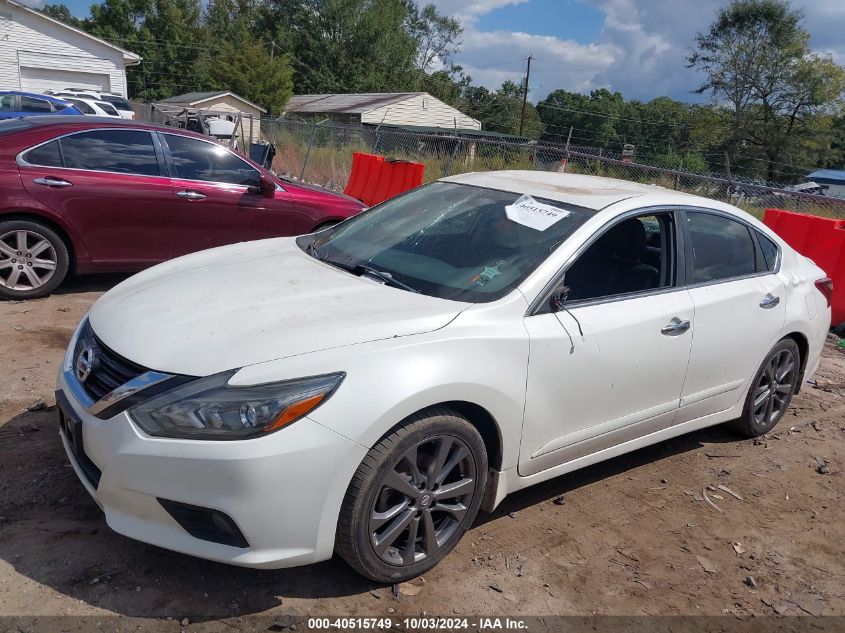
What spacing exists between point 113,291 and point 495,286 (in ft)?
6.18

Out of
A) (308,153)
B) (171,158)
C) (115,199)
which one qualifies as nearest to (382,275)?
(115,199)

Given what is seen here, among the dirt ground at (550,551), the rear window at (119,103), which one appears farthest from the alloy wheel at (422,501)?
the rear window at (119,103)

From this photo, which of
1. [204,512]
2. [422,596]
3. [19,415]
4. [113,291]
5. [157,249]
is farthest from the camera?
[157,249]

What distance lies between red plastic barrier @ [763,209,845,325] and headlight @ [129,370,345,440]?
6597mm

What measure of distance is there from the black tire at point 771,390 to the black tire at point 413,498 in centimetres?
240

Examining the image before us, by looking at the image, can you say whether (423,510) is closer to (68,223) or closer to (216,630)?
(216,630)

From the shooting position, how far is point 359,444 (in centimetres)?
265

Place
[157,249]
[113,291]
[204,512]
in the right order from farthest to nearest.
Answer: [157,249], [113,291], [204,512]

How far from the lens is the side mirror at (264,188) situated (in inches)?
280

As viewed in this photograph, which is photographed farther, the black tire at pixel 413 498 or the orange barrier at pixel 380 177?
the orange barrier at pixel 380 177

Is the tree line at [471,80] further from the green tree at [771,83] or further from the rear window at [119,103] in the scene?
the rear window at [119,103]

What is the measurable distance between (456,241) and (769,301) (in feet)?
6.86

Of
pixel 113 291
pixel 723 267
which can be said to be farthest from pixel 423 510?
pixel 723 267

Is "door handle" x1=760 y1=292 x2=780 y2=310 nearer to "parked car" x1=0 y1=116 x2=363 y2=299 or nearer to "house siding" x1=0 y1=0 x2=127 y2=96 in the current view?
"parked car" x1=0 y1=116 x2=363 y2=299
